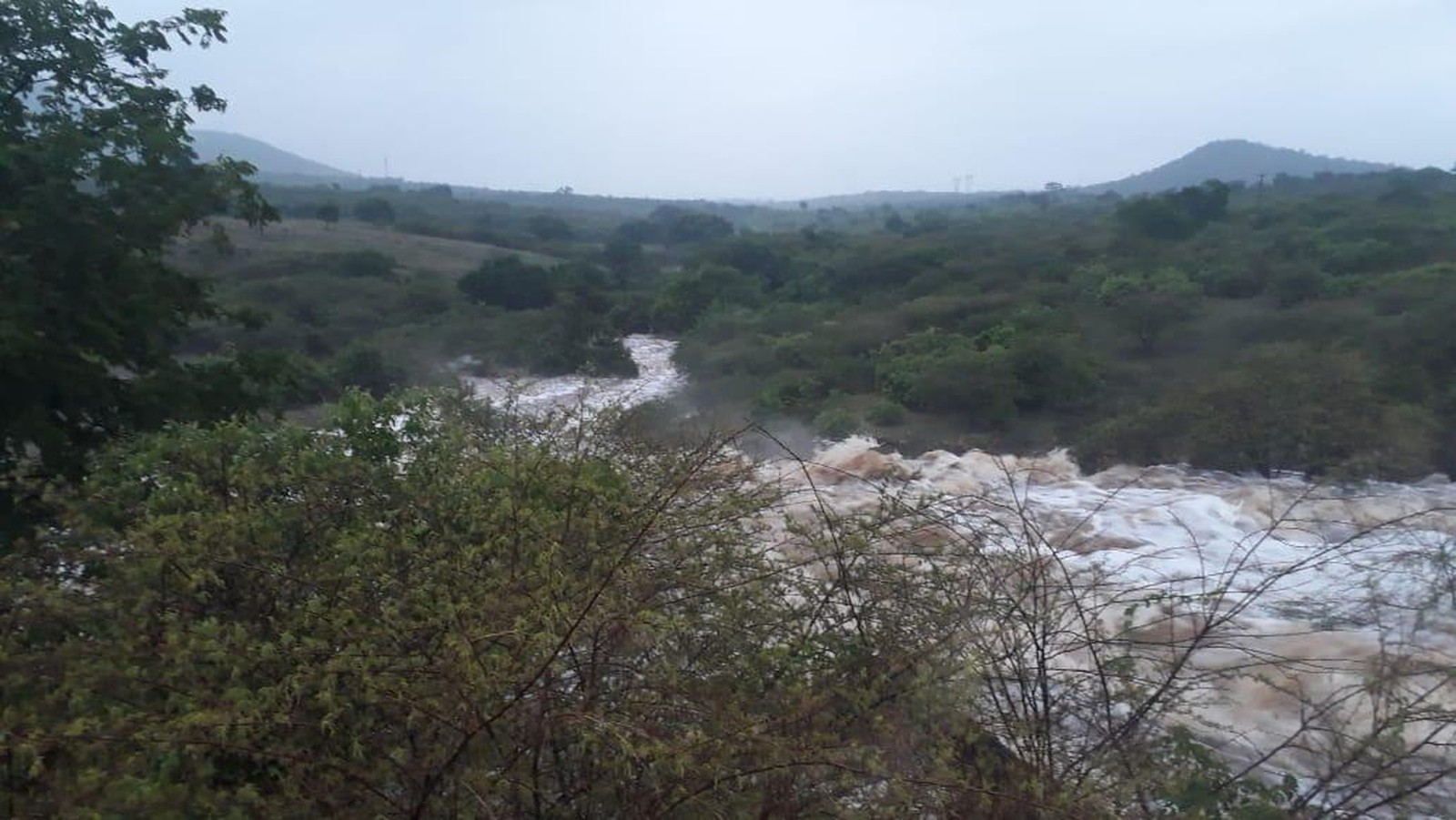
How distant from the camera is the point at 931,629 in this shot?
111 inches

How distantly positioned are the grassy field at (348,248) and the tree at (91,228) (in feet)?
47.8

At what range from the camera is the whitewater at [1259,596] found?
2.89m

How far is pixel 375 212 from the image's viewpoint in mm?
35406

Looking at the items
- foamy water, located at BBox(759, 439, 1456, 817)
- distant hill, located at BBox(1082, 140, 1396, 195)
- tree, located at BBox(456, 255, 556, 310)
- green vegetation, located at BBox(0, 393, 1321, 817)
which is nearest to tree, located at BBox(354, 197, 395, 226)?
tree, located at BBox(456, 255, 556, 310)

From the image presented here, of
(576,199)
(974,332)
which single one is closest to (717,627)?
(974,332)

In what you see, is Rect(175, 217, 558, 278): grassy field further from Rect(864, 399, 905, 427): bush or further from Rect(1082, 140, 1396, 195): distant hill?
Rect(1082, 140, 1396, 195): distant hill

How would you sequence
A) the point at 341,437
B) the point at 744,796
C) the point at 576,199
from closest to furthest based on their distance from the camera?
the point at 744,796, the point at 341,437, the point at 576,199

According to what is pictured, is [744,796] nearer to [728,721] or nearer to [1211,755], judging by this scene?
[728,721]

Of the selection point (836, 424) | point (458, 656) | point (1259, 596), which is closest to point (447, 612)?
point (458, 656)

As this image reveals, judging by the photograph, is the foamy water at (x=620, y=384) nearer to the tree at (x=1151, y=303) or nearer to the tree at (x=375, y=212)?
the tree at (x=1151, y=303)

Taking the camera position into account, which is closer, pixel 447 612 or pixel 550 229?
pixel 447 612

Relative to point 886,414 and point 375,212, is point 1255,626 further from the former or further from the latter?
point 375,212

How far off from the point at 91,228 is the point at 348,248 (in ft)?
70.5

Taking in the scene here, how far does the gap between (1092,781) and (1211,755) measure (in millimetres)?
568
